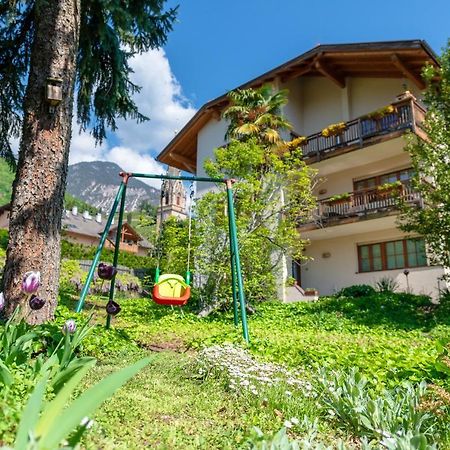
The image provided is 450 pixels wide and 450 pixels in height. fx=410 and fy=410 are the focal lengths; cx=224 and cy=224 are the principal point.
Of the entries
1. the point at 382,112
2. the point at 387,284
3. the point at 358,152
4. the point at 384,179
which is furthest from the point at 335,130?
the point at 387,284

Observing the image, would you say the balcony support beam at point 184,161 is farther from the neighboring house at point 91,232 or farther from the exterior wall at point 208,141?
the neighboring house at point 91,232

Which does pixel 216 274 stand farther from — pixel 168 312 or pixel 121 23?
pixel 121 23

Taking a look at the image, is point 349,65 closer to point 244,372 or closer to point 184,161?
point 184,161

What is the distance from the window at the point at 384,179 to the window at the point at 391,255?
2.41m

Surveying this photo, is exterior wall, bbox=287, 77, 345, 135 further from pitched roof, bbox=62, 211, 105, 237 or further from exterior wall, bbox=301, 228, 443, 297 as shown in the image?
pitched roof, bbox=62, 211, 105, 237

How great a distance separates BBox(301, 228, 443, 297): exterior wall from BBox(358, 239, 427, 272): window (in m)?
0.22

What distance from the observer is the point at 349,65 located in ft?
58.9

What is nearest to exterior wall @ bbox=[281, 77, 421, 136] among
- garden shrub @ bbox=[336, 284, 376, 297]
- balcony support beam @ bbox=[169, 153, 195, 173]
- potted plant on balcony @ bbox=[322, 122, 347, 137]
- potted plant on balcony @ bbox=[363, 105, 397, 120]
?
potted plant on balcony @ bbox=[322, 122, 347, 137]

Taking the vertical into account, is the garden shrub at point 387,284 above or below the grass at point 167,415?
above

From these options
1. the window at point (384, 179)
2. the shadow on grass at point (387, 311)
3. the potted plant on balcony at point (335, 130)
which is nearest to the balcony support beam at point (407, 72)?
the potted plant on balcony at point (335, 130)

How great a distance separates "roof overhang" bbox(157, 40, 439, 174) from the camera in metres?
15.3

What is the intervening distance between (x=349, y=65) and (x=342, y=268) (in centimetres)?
886

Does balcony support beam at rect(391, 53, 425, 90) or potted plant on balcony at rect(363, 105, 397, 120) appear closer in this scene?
potted plant on balcony at rect(363, 105, 397, 120)

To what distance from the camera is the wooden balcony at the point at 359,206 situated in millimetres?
14188
